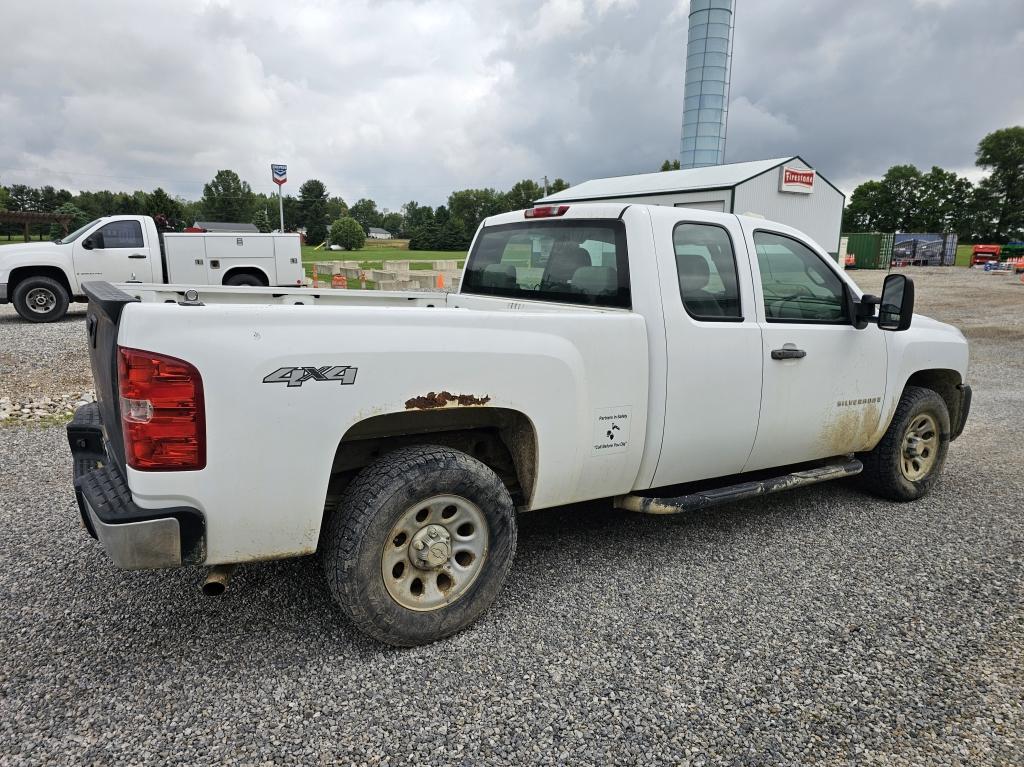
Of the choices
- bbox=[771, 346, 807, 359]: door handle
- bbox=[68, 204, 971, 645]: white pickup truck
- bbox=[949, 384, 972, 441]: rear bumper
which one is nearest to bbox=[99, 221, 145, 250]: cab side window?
bbox=[68, 204, 971, 645]: white pickup truck

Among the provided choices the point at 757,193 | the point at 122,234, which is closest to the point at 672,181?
the point at 757,193

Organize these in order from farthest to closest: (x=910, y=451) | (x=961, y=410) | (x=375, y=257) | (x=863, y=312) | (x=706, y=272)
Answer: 1. (x=375, y=257)
2. (x=961, y=410)
3. (x=910, y=451)
4. (x=863, y=312)
5. (x=706, y=272)

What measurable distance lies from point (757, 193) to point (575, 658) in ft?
81.9

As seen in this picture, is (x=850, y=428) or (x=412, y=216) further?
(x=412, y=216)

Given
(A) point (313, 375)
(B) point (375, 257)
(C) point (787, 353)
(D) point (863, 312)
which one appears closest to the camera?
(A) point (313, 375)

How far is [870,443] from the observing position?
4340 mm

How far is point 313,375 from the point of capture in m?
2.38

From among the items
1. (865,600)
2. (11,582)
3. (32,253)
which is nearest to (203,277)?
(32,253)

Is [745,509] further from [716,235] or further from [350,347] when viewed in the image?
[350,347]

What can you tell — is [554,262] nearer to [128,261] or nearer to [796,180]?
[128,261]

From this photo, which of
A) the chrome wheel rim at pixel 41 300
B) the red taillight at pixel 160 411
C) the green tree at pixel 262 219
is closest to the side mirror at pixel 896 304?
the red taillight at pixel 160 411

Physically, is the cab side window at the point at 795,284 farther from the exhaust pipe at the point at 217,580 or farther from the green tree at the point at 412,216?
the green tree at the point at 412,216

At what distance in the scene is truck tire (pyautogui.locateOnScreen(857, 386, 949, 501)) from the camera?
4449mm

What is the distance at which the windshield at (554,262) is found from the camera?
344cm
